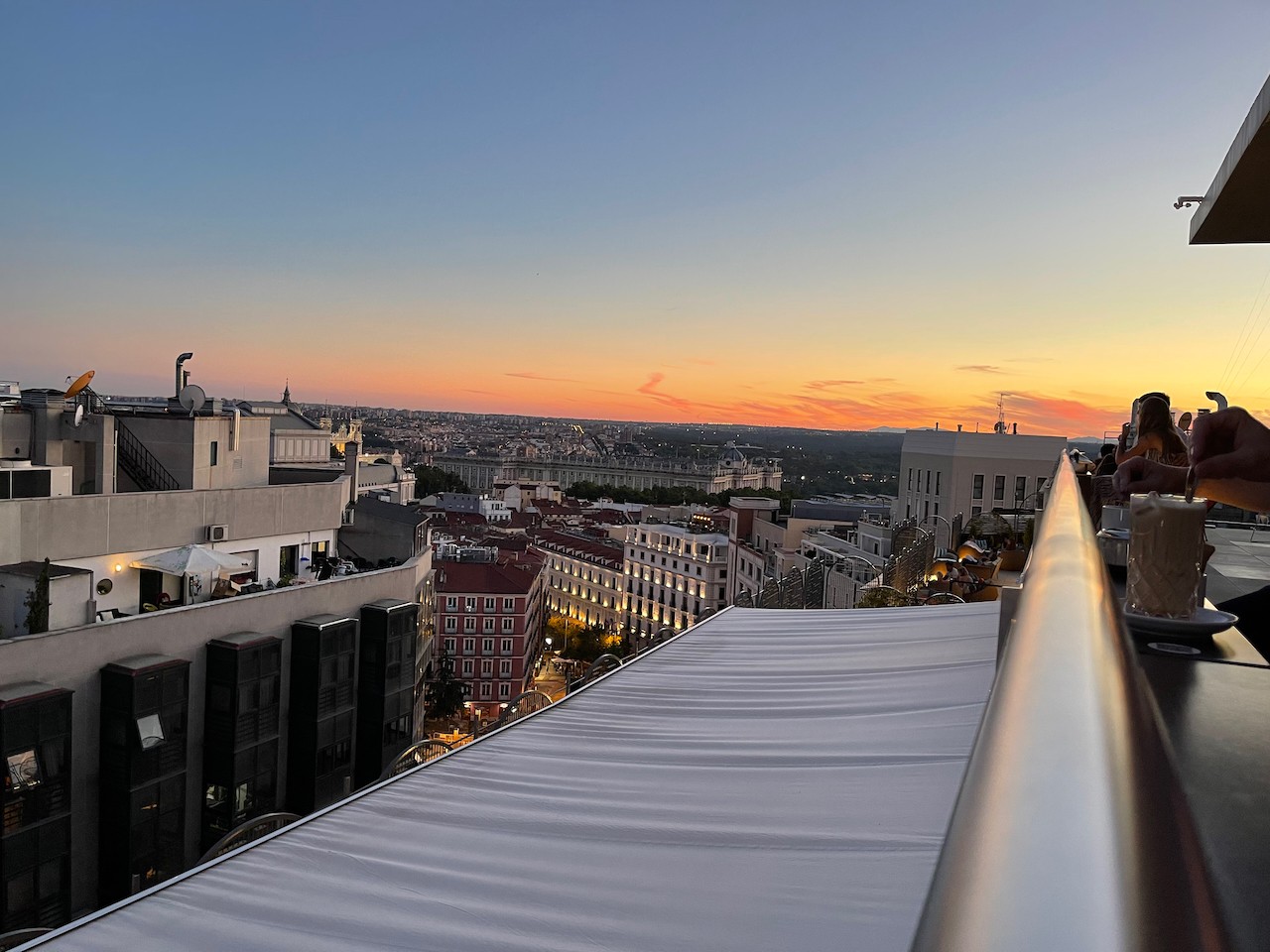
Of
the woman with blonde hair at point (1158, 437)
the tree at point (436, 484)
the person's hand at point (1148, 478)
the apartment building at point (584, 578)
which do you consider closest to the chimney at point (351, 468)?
the woman with blonde hair at point (1158, 437)

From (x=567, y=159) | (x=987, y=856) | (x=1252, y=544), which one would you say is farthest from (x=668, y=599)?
(x=987, y=856)

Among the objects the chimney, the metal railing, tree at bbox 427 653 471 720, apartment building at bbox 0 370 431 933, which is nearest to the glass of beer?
apartment building at bbox 0 370 431 933

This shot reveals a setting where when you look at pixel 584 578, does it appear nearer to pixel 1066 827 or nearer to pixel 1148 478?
pixel 1148 478

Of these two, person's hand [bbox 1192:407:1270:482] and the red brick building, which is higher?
person's hand [bbox 1192:407:1270:482]

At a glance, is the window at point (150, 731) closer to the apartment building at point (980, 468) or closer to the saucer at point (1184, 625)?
the saucer at point (1184, 625)

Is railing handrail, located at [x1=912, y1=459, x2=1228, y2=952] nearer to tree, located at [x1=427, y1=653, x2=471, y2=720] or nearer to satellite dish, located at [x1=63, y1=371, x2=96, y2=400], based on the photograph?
satellite dish, located at [x1=63, y1=371, x2=96, y2=400]

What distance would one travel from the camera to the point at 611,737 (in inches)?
83.7

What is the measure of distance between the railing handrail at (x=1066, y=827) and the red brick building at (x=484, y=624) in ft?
97.7

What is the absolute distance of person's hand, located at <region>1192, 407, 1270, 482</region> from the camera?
1.27 meters

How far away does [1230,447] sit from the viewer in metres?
1.29

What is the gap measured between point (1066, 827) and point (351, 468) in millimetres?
16720

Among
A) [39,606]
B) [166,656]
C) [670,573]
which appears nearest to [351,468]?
[166,656]

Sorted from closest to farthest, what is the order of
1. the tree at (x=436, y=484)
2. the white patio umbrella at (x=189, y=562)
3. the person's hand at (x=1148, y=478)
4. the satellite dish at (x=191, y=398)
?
the person's hand at (x=1148, y=478) → the white patio umbrella at (x=189, y=562) → the satellite dish at (x=191, y=398) → the tree at (x=436, y=484)

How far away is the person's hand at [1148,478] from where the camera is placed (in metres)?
1.46
